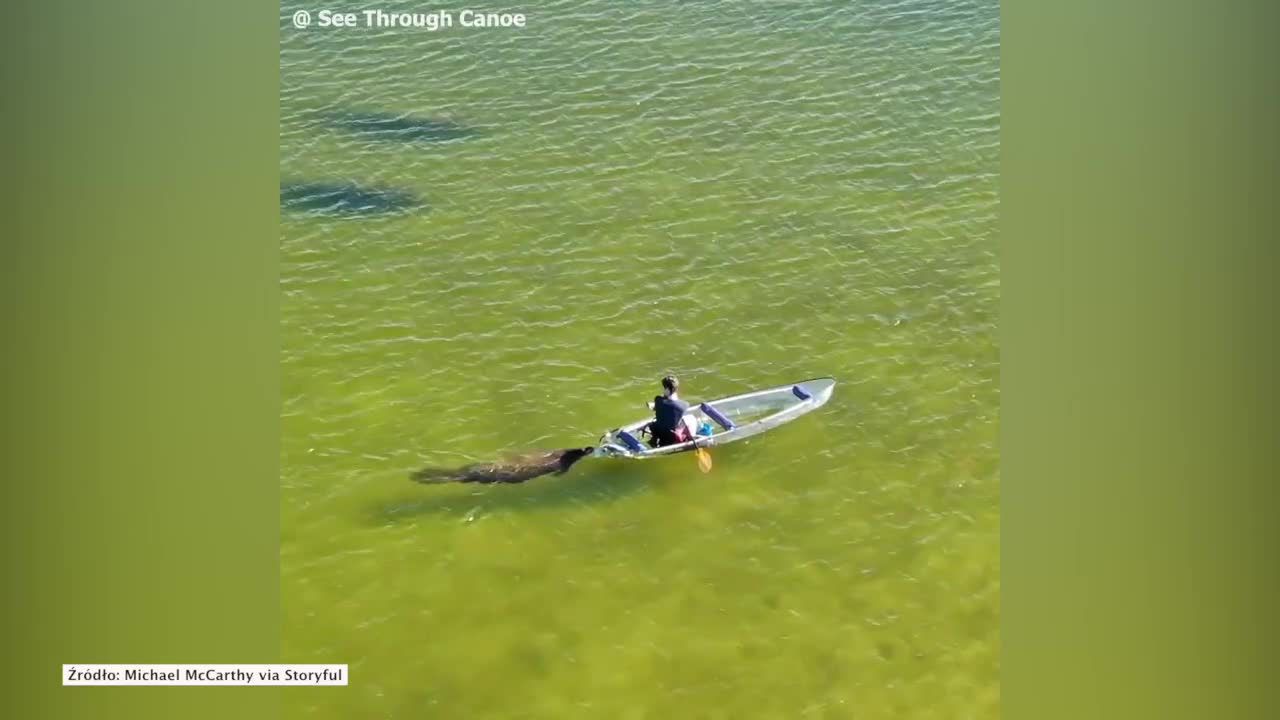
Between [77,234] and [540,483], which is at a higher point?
[77,234]

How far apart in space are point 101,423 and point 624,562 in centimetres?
317

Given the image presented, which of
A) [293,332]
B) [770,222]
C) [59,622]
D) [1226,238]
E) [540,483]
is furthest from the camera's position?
[770,222]

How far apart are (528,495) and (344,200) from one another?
2.92 meters

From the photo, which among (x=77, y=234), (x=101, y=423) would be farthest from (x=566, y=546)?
(x=77, y=234)

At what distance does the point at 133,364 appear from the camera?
26.0 feet

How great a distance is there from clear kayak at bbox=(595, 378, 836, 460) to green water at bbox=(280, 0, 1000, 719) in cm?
11

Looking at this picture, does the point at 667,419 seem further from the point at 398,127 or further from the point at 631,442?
the point at 398,127

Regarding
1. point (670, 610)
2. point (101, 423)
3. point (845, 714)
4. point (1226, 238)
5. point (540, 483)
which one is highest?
point (1226, 238)

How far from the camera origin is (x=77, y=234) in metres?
7.93

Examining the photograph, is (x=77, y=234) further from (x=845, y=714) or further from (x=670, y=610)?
(x=845, y=714)

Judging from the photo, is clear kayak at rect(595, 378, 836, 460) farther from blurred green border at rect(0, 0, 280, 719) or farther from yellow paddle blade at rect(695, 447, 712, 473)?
blurred green border at rect(0, 0, 280, 719)

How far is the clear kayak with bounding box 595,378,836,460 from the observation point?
933 cm

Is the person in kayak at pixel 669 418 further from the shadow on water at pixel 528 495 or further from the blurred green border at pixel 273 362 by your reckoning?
the blurred green border at pixel 273 362

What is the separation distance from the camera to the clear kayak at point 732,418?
9328 mm
